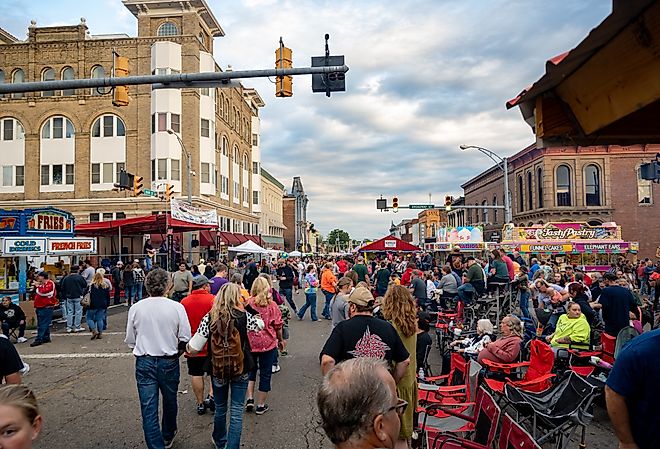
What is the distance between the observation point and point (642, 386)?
8.76 feet

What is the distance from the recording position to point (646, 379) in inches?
105

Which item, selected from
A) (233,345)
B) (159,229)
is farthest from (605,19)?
(159,229)

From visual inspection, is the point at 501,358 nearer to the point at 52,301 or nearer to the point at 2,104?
the point at 52,301

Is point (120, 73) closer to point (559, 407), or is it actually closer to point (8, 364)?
point (8, 364)

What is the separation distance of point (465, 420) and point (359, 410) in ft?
12.0

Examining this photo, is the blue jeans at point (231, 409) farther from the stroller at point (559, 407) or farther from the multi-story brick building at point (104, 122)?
the multi-story brick building at point (104, 122)

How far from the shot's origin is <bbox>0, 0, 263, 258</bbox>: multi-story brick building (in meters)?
36.4

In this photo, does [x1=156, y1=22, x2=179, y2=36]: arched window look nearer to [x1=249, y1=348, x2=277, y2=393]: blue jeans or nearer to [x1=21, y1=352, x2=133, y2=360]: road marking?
[x1=21, y1=352, x2=133, y2=360]: road marking

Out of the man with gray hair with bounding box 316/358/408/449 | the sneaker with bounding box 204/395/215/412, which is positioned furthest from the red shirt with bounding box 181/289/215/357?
the man with gray hair with bounding box 316/358/408/449

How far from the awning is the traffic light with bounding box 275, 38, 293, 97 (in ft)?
39.6

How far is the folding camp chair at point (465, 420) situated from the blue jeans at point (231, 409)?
1818 millimetres

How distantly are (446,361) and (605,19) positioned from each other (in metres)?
6.96

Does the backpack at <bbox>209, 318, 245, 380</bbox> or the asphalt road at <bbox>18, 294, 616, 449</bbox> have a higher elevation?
the backpack at <bbox>209, 318, 245, 380</bbox>

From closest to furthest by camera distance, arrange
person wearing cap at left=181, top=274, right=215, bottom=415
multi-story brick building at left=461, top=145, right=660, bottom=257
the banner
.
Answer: person wearing cap at left=181, top=274, right=215, bottom=415, the banner, multi-story brick building at left=461, top=145, right=660, bottom=257
